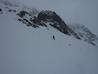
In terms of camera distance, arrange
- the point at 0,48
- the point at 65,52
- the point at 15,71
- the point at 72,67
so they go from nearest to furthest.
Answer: the point at 15,71
the point at 0,48
the point at 72,67
the point at 65,52

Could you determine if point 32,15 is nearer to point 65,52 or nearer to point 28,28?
point 28,28

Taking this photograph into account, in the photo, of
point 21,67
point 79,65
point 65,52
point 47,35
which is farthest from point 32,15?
point 21,67

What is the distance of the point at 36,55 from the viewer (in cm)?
1645

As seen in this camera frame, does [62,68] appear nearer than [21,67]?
No

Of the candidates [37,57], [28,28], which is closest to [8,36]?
[37,57]

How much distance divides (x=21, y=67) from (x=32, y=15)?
1649 cm

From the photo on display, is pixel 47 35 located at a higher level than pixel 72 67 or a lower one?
higher

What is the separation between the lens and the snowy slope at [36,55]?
14002mm

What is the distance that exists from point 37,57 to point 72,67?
372 cm

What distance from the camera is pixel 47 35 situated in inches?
901

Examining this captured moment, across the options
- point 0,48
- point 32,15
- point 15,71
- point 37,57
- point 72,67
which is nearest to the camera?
point 15,71

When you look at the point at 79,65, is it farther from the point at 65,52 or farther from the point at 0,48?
the point at 0,48

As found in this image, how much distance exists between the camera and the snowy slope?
551 inches

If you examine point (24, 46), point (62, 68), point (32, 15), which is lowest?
point (62, 68)
